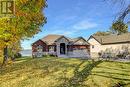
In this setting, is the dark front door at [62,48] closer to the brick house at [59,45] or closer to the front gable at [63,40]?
the brick house at [59,45]

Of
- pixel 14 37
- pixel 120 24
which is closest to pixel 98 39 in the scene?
pixel 14 37

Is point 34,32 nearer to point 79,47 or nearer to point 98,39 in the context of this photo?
point 79,47

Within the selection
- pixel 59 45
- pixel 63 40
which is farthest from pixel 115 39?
pixel 59 45

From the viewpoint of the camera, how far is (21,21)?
26469 millimetres

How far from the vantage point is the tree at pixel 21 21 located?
22955 millimetres

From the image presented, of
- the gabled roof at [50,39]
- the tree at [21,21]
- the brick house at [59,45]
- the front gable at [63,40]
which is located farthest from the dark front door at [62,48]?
the tree at [21,21]

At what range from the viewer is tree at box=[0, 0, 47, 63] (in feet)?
75.3

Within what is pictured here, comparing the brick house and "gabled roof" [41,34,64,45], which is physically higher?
"gabled roof" [41,34,64,45]

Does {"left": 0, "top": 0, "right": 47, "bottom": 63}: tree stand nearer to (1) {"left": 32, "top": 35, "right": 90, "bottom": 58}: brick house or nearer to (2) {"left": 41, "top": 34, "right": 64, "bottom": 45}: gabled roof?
(1) {"left": 32, "top": 35, "right": 90, "bottom": 58}: brick house

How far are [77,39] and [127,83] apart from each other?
47.8 metres

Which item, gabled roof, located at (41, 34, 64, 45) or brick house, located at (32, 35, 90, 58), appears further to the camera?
gabled roof, located at (41, 34, 64, 45)

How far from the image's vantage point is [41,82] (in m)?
20.8

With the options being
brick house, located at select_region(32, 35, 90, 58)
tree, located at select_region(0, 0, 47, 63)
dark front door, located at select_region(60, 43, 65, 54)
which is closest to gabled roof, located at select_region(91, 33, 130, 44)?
brick house, located at select_region(32, 35, 90, 58)

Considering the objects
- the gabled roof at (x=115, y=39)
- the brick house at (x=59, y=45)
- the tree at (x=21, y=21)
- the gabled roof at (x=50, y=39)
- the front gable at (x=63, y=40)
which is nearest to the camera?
the tree at (x=21, y=21)
